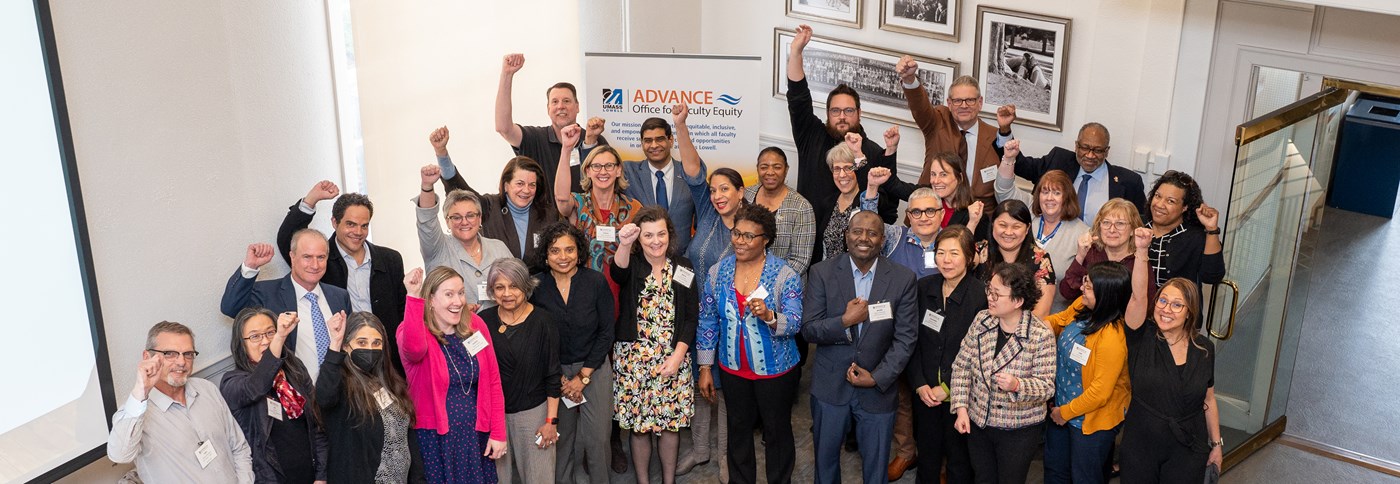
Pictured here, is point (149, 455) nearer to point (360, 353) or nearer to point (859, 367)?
point (360, 353)

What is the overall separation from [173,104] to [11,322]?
1.12 meters

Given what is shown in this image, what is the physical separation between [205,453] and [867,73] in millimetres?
5281

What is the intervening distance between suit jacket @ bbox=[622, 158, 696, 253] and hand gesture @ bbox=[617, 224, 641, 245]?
0.92 m

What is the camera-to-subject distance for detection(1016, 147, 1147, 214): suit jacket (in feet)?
20.7

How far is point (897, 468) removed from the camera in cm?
612

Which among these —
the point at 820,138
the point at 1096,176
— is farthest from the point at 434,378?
the point at 1096,176

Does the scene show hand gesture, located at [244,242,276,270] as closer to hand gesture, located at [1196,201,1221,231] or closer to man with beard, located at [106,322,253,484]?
man with beard, located at [106,322,253,484]

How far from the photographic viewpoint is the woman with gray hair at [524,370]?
16.9 feet

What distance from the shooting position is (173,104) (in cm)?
496

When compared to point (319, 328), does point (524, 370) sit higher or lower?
lower

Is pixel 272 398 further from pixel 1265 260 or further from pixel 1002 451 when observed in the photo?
pixel 1265 260

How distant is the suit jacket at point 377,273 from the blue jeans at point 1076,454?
10.1 ft

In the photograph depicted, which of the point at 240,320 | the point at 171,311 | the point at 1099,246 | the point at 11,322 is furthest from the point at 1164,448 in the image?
the point at 11,322

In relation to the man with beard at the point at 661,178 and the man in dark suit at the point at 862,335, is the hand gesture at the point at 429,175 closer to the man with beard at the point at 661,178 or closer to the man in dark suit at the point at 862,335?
the man with beard at the point at 661,178
